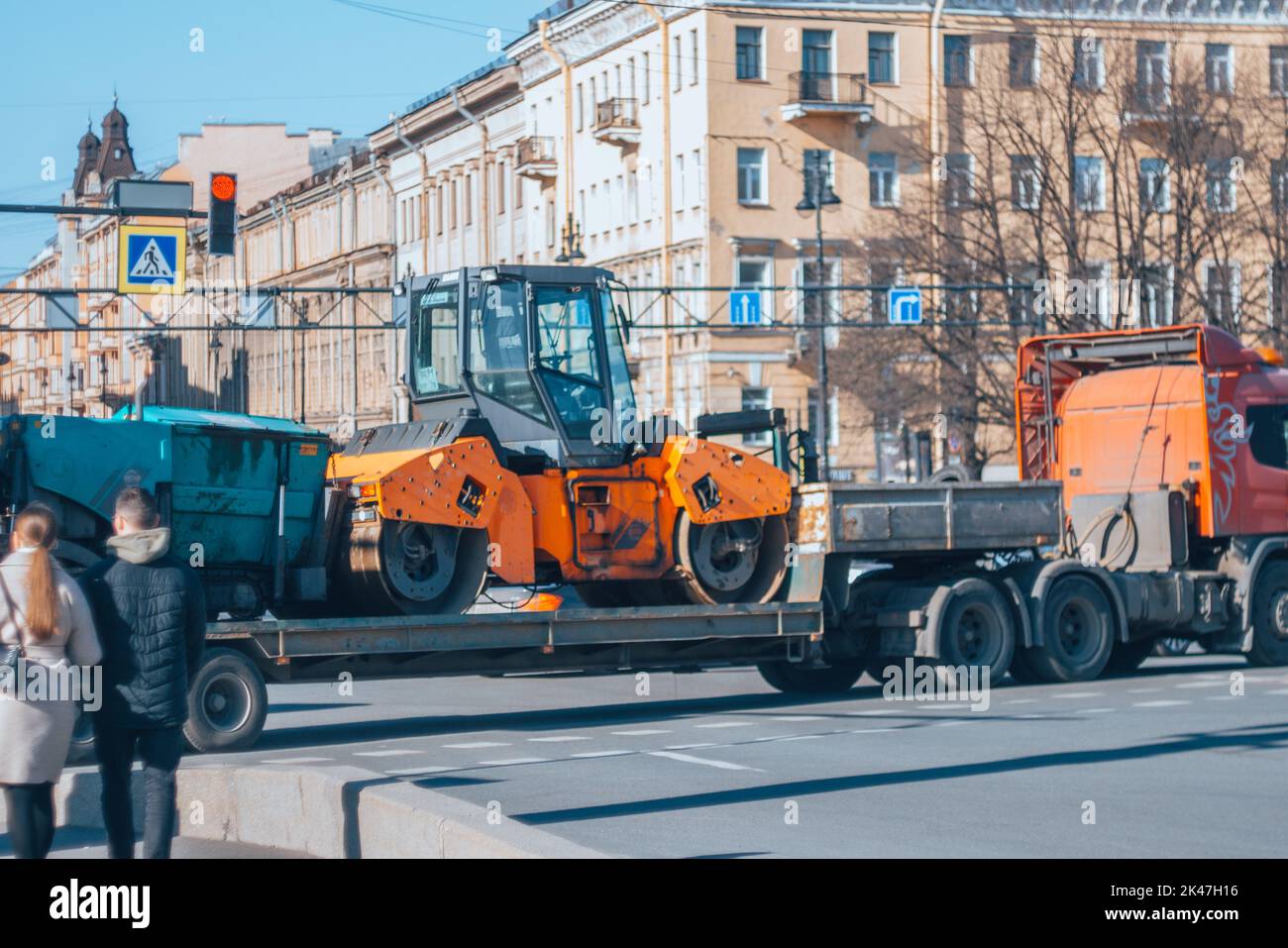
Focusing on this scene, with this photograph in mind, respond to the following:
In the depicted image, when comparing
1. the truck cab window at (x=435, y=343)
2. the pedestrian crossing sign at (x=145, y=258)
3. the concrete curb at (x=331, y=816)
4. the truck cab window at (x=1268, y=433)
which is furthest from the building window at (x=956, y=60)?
the concrete curb at (x=331, y=816)

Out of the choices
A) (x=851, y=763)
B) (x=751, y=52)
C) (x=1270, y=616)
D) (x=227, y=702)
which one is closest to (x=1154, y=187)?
(x=751, y=52)

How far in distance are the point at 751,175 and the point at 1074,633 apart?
39278 mm

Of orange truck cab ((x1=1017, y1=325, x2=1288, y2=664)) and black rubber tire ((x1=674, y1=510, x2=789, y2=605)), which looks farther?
orange truck cab ((x1=1017, y1=325, x2=1288, y2=664))

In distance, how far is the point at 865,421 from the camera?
5259 centimetres

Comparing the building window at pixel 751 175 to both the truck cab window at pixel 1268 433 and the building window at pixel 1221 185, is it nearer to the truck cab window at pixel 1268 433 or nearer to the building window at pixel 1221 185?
the building window at pixel 1221 185

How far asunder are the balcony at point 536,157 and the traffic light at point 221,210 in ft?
138

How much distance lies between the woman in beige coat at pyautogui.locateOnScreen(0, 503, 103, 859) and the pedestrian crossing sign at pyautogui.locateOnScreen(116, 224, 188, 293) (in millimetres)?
20180

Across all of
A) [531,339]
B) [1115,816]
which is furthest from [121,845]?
[531,339]

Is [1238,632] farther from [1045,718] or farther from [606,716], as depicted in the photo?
[606,716]

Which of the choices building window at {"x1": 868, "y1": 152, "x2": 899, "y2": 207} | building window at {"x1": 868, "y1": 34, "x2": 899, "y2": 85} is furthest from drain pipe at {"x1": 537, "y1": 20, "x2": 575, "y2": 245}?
building window at {"x1": 868, "y1": 34, "x2": 899, "y2": 85}

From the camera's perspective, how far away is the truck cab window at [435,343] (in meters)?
18.8

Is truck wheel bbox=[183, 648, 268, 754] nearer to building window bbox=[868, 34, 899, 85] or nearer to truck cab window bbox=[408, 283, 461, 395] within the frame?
truck cab window bbox=[408, 283, 461, 395]

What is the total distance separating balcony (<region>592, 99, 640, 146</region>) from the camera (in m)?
61.4

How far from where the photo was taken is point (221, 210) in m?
23.1
